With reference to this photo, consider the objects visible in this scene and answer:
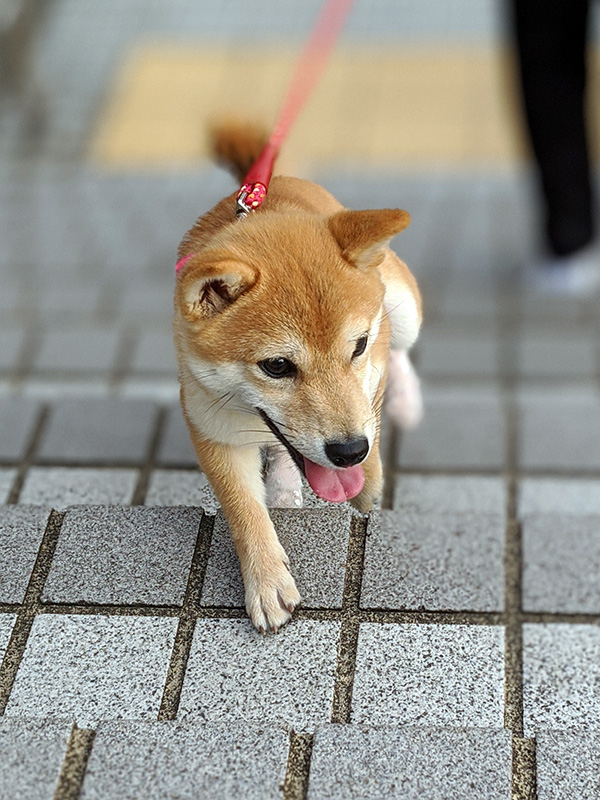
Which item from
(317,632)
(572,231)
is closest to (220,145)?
(317,632)

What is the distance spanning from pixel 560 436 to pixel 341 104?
5.08 m

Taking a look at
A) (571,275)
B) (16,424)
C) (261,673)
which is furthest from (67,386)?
(571,275)

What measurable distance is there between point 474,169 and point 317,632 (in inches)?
222

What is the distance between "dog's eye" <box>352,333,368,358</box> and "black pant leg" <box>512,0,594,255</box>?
3.39 m

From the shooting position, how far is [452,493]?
3164mm

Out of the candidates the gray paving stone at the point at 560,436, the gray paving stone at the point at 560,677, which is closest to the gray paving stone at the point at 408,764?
the gray paving stone at the point at 560,677

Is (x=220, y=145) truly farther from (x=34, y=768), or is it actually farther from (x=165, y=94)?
(x=165, y=94)

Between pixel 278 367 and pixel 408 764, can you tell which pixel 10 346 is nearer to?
pixel 278 367

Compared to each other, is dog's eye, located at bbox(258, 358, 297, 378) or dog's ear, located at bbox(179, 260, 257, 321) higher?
dog's ear, located at bbox(179, 260, 257, 321)

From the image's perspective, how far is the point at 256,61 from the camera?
8516 mm

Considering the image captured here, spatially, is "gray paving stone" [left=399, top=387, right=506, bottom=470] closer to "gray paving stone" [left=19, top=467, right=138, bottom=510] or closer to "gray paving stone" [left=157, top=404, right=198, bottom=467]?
"gray paving stone" [left=157, top=404, right=198, bottom=467]

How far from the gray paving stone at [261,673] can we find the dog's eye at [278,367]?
20.7 inches

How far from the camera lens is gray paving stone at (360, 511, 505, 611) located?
7.48ft

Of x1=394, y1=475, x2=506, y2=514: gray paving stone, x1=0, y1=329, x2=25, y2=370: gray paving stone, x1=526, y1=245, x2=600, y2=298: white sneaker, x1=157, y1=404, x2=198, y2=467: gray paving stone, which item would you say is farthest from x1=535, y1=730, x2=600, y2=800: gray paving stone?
x1=526, y1=245, x2=600, y2=298: white sneaker
